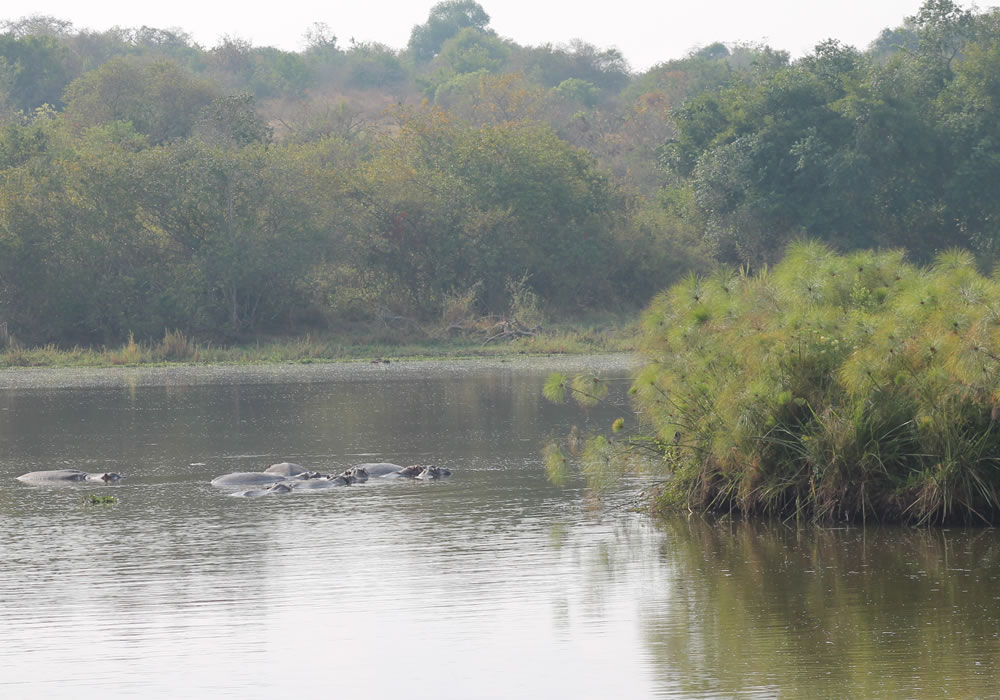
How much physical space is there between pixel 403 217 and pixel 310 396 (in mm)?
18650

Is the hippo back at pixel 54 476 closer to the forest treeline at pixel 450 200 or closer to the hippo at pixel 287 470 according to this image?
the hippo at pixel 287 470

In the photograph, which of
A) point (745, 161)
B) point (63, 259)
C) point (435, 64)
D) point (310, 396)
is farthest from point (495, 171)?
point (435, 64)

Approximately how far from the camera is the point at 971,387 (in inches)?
496

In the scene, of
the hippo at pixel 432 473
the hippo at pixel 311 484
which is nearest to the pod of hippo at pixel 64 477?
the hippo at pixel 311 484

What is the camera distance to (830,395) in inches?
522

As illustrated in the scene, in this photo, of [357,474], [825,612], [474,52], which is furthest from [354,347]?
[474,52]

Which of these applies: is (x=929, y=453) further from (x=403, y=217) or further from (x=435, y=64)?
(x=435, y=64)

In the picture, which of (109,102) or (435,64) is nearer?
(109,102)

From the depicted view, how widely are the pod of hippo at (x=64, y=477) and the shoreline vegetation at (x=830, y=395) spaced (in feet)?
20.5

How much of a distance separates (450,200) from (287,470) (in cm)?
3115

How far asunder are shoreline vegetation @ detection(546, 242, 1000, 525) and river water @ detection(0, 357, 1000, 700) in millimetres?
385

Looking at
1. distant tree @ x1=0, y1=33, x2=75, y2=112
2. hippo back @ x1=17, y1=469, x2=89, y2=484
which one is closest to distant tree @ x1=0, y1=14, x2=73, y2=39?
distant tree @ x1=0, y1=33, x2=75, y2=112

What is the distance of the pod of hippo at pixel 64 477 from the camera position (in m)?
17.9

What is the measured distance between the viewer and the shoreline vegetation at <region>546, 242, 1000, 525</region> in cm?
1279
